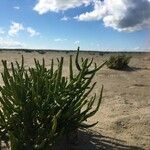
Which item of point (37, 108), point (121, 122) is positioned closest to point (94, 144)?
point (37, 108)

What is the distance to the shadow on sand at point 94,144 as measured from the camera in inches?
234

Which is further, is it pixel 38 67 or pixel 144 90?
pixel 144 90

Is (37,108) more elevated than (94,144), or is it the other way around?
(37,108)

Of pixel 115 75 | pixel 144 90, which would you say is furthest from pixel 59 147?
pixel 115 75

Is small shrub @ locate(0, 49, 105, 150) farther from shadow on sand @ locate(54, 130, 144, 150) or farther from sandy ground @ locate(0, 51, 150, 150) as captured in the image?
sandy ground @ locate(0, 51, 150, 150)

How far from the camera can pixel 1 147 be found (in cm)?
546

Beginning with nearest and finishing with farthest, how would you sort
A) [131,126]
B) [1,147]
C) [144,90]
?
[1,147] → [131,126] → [144,90]

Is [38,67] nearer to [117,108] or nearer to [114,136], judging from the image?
[114,136]

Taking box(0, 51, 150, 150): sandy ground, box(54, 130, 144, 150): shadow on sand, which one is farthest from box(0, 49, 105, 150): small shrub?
box(0, 51, 150, 150): sandy ground

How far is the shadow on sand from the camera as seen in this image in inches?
234

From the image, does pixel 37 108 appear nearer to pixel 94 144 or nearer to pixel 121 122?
pixel 94 144

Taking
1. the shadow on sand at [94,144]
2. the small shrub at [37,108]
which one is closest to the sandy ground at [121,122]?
the shadow on sand at [94,144]

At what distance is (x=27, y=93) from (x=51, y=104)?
0.36 metres

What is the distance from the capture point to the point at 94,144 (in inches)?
245
